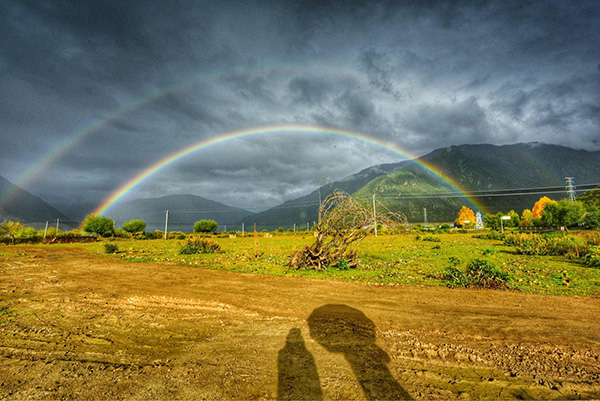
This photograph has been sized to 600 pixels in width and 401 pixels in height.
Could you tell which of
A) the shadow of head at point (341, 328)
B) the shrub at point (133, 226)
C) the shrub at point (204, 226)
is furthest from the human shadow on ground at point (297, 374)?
the shrub at point (204, 226)

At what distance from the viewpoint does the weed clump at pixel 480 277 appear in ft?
31.8

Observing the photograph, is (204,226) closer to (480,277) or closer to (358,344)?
(480,277)

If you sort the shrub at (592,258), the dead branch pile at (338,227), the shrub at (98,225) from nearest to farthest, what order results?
1. the shrub at (592,258)
2. the dead branch pile at (338,227)
3. the shrub at (98,225)

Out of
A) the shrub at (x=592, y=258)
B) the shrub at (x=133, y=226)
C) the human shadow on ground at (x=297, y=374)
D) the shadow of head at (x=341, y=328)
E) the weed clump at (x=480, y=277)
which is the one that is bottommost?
the human shadow on ground at (x=297, y=374)

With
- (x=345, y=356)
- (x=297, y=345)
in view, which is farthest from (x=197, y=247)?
(x=345, y=356)

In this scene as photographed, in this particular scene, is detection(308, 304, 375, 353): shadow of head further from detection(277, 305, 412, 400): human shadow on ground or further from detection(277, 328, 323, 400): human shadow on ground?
detection(277, 328, 323, 400): human shadow on ground

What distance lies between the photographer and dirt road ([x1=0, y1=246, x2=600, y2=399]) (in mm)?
3535

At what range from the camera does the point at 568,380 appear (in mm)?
3721

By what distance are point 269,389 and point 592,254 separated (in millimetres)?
18494

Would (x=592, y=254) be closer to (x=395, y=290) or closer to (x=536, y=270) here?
(x=536, y=270)

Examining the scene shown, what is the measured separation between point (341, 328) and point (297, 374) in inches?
81.1

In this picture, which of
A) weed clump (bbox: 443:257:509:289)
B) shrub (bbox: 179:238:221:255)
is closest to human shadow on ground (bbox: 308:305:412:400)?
weed clump (bbox: 443:257:509:289)

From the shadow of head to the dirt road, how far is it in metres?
0.03

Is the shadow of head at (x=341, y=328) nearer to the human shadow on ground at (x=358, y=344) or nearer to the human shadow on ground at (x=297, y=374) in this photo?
the human shadow on ground at (x=358, y=344)
